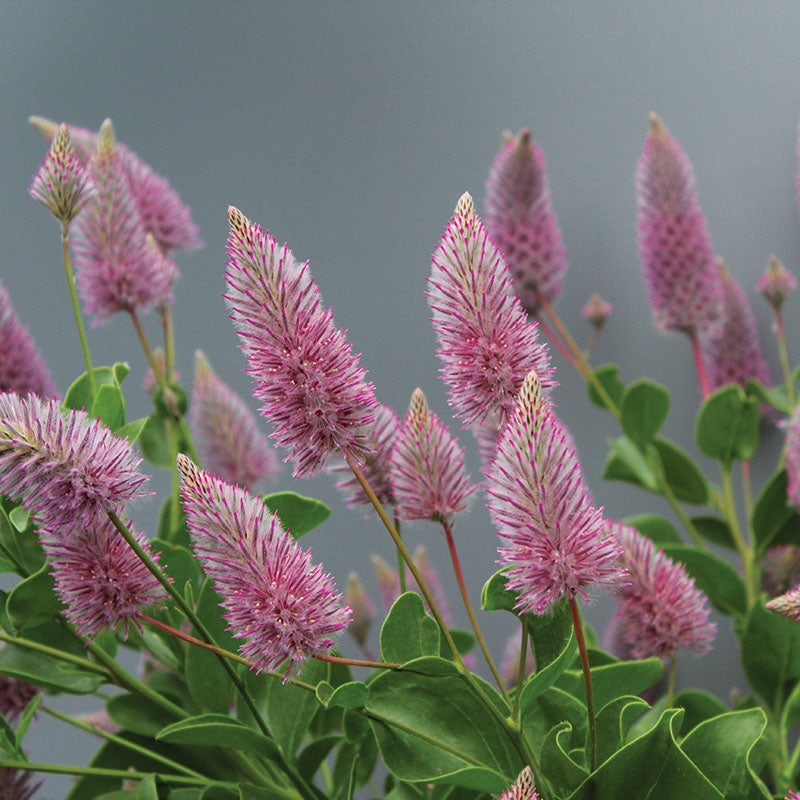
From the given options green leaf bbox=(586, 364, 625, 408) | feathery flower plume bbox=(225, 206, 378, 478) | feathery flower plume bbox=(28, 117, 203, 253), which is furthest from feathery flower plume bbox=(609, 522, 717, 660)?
feathery flower plume bbox=(28, 117, 203, 253)

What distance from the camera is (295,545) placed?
12.9 inches

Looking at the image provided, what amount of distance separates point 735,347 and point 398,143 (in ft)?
1.52

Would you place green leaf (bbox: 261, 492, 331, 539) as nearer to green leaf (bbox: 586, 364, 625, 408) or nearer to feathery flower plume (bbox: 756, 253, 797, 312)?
green leaf (bbox: 586, 364, 625, 408)

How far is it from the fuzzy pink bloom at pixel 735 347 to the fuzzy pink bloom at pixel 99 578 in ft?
1.88

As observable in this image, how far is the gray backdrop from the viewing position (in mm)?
862

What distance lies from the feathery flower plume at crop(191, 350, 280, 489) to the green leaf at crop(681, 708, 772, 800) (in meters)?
0.40

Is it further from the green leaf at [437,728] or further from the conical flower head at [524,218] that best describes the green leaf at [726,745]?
the conical flower head at [524,218]

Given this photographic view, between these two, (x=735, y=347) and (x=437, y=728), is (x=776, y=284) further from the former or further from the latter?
(x=437, y=728)

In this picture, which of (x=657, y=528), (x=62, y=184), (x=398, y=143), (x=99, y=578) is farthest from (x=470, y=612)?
(x=398, y=143)

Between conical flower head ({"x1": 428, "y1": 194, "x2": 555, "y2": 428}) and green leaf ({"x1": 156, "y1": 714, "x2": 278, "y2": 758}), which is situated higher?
conical flower head ({"x1": 428, "y1": 194, "x2": 555, "y2": 428})

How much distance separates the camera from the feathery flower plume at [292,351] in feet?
1.01

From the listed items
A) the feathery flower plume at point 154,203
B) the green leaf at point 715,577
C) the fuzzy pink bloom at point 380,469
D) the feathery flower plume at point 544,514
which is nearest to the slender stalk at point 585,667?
the feathery flower plume at point 544,514

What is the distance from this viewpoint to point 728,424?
0.66 meters

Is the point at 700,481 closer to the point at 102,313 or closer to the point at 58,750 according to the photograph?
the point at 102,313
